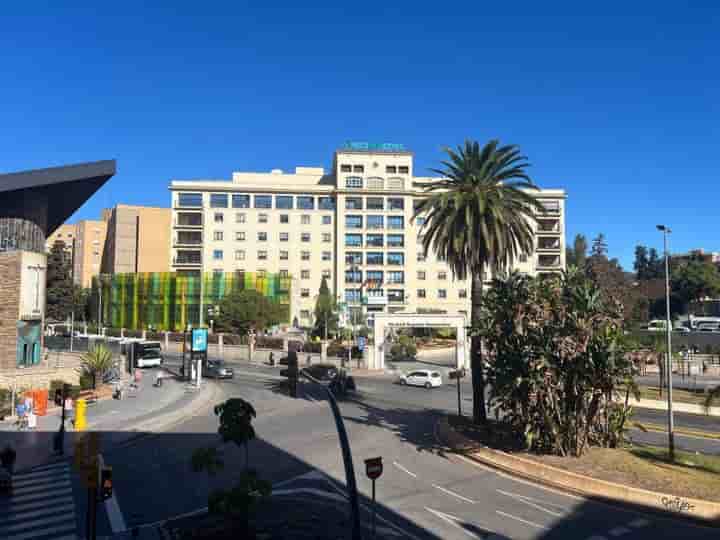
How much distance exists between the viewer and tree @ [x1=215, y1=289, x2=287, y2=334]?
268 feet

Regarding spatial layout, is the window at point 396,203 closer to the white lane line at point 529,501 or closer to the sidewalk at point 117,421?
the sidewalk at point 117,421

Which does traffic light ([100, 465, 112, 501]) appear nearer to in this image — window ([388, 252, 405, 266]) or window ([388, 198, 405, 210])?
window ([388, 252, 405, 266])

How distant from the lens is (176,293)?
103188mm

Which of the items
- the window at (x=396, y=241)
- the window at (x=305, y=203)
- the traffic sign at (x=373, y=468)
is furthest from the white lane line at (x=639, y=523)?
the window at (x=305, y=203)

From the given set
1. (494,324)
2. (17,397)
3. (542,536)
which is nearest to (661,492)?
(542,536)

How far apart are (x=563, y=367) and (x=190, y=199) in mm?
97855

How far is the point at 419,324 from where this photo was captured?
65000mm

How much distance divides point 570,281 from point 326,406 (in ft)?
69.2

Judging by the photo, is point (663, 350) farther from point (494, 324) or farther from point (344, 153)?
point (344, 153)

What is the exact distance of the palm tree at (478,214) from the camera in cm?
3180

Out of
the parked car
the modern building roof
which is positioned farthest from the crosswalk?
the parked car

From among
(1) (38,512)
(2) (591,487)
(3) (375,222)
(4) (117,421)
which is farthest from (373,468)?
(3) (375,222)

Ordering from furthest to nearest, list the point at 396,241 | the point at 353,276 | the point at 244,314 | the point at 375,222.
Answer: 1. the point at 396,241
2. the point at 375,222
3. the point at 353,276
4. the point at 244,314

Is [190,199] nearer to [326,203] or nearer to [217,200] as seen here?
[217,200]
